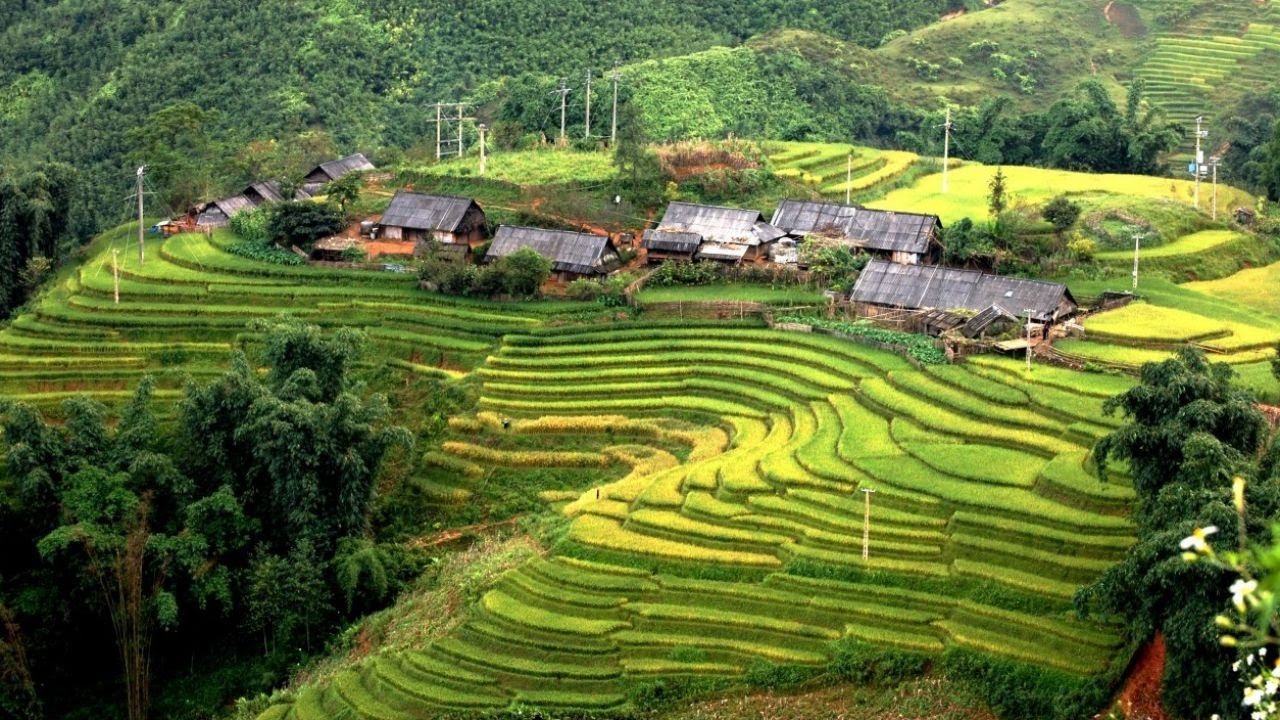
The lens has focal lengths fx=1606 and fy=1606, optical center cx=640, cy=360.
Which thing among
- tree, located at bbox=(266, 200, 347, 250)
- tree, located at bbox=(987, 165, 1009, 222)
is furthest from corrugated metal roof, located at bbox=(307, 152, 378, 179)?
tree, located at bbox=(987, 165, 1009, 222)

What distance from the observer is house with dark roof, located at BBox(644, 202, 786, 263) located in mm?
45281

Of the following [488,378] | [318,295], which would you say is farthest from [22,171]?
[488,378]

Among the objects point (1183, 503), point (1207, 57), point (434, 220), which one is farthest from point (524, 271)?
point (1207, 57)

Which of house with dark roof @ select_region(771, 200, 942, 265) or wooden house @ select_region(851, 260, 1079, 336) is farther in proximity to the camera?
house with dark roof @ select_region(771, 200, 942, 265)

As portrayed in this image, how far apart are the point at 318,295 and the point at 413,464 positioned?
9.28m

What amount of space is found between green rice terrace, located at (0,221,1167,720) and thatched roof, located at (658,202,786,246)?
16.8ft

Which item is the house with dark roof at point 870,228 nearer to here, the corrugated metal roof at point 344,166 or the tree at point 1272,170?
the tree at point 1272,170

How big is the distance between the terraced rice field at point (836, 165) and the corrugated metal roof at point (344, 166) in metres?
14.5

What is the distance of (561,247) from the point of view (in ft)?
148

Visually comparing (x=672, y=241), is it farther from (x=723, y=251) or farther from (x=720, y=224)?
(x=720, y=224)

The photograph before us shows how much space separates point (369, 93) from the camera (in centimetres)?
6788

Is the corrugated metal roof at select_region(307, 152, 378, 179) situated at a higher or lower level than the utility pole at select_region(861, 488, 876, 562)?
higher

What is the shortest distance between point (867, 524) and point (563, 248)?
59.7ft

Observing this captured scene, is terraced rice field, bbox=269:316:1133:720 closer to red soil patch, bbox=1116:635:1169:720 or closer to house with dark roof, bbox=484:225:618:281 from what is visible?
red soil patch, bbox=1116:635:1169:720
